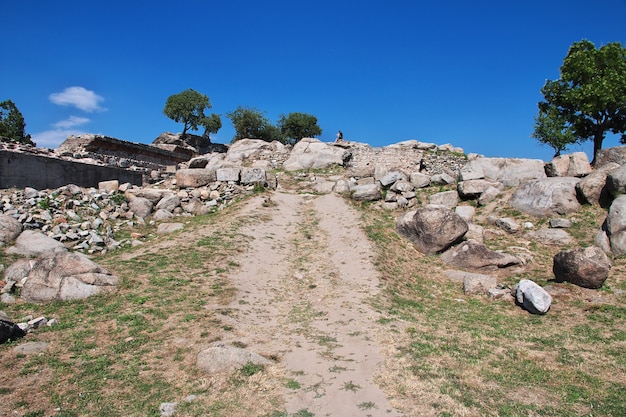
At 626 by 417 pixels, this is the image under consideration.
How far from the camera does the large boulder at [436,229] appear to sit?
1336 centimetres

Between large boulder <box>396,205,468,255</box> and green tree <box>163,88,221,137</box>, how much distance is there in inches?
1462

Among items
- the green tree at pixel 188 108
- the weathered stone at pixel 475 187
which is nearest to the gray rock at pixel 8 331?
the weathered stone at pixel 475 187

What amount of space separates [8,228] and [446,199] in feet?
55.4

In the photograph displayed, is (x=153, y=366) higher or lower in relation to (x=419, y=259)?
lower

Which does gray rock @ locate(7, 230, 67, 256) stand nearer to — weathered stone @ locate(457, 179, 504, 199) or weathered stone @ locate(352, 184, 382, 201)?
weathered stone @ locate(352, 184, 382, 201)

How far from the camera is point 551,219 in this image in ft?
48.9

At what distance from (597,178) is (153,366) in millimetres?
16242

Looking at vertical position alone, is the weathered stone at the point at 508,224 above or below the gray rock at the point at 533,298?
→ above

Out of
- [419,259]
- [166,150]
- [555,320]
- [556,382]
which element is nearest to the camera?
[556,382]

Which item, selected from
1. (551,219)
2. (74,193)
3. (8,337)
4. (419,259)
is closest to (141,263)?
(8,337)

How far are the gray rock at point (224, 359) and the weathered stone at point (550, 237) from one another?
38.4ft

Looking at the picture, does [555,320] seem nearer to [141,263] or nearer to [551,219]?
[551,219]

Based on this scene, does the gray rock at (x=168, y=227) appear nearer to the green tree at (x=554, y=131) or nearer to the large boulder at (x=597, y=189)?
the large boulder at (x=597, y=189)

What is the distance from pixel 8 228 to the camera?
11.9 meters
